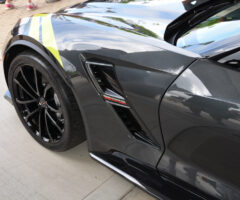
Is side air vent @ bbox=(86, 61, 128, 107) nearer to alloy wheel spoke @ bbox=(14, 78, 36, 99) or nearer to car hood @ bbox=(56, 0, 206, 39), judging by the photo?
car hood @ bbox=(56, 0, 206, 39)

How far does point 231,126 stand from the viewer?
→ 928mm

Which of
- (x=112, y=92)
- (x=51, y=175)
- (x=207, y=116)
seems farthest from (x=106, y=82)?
(x=51, y=175)

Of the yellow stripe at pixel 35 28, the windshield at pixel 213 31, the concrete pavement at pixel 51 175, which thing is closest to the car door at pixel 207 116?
the windshield at pixel 213 31

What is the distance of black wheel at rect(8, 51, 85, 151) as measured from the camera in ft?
5.29

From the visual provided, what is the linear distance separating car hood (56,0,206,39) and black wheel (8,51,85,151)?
0.39 metres

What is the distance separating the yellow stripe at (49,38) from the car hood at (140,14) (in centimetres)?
14

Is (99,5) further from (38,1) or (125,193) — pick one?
(38,1)

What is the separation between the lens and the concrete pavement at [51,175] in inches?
67.4

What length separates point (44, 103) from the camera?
1899mm

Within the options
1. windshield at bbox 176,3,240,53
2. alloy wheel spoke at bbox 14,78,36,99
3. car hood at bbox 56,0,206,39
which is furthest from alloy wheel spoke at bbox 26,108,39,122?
windshield at bbox 176,3,240,53

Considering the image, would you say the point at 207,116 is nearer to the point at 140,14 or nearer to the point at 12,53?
the point at 140,14

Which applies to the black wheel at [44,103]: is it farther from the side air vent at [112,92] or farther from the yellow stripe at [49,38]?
the side air vent at [112,92]

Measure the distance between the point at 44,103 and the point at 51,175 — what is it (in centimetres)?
49

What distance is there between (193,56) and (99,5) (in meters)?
0.88
